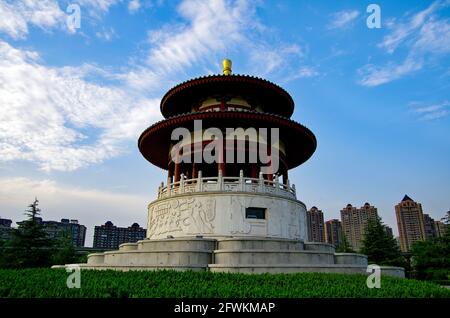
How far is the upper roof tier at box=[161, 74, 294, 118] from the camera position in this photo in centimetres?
1934

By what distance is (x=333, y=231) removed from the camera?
73.4 meters

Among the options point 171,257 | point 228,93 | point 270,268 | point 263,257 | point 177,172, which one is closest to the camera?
point 270,268

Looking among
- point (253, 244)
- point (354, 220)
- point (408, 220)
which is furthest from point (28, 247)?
point (408, 220)

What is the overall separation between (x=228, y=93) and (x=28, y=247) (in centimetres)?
2130

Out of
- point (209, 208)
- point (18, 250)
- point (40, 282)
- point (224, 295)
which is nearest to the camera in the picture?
point (224, 295)

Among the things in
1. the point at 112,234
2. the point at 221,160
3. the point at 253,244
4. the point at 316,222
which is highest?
the point at 316,222

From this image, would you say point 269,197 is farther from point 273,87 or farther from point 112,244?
point 112,244

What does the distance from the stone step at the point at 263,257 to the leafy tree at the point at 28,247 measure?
2170 cm

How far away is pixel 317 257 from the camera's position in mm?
12711

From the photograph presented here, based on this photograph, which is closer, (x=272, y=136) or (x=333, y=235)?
(x=272, y=136)

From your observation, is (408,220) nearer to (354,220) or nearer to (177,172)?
(354,220)

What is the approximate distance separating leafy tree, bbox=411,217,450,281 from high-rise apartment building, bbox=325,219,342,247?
4436 centimetres
